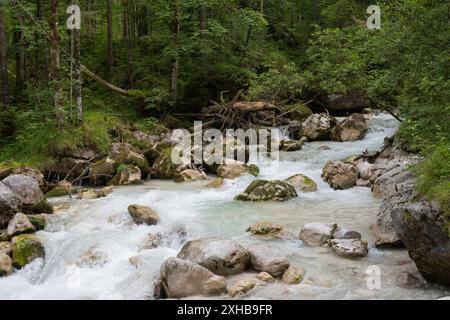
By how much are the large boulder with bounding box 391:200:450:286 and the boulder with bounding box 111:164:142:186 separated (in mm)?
8880

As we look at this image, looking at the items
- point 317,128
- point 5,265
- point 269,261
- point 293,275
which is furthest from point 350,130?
point 5,265

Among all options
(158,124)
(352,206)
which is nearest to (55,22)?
(158,124)

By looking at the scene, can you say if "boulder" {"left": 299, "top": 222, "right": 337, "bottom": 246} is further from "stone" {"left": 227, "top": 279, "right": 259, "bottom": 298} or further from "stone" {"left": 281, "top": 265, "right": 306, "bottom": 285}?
"stone" {"left": 227, "top": 279, "right": 259, "bottom": 298}

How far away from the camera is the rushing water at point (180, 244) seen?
293 inches

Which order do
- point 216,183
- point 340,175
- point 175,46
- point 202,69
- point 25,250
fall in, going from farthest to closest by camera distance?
point 202,69, point 175,46, point 216,183, point 340,175, point 25,250

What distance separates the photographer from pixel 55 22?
15.0m

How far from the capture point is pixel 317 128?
62.8ft

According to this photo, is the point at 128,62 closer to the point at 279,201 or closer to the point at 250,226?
the point at 279,201

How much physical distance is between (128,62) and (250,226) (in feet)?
52.7

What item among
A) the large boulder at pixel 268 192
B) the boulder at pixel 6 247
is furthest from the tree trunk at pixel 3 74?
the large boulder at pixel 268 192

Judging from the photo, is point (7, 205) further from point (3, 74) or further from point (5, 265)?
point (3, 74)

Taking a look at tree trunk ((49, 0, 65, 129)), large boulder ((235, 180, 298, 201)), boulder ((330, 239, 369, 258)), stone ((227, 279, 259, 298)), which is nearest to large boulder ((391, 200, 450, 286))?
boulder ((330, 239, 369, 258))

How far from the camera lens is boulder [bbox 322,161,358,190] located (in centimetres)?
1327

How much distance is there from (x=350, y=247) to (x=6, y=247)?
21.4 ft
